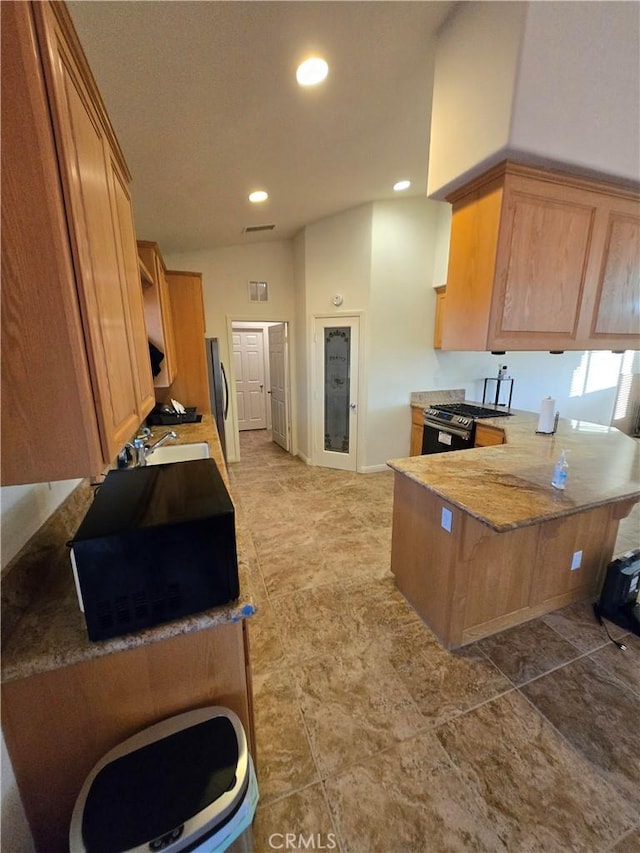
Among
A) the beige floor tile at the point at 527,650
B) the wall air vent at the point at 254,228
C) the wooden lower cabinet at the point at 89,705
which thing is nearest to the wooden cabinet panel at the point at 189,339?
the wall air vent at the point at 254,228

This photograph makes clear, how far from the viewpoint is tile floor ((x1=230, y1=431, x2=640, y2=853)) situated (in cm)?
122

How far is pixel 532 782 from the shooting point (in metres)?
1.34

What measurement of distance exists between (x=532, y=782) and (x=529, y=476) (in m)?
1.35

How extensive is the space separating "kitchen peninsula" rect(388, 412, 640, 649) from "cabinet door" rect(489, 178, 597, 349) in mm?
763

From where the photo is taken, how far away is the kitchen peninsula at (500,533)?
68.0 inches

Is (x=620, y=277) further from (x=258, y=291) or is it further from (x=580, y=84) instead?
(x=258, y=291)

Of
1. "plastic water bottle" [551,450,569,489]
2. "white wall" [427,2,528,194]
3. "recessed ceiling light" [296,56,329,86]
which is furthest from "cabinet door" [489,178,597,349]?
"recessed ceiling light" [296,56,329,86]

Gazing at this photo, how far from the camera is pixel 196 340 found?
3494 millimetres

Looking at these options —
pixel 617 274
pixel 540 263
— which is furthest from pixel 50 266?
pixel 617 274

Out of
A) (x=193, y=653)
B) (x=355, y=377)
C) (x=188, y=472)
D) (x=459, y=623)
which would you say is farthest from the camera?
(x=355, y=377)

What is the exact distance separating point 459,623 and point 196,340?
3279 millimetres

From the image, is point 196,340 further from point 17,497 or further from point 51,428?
point 51,428

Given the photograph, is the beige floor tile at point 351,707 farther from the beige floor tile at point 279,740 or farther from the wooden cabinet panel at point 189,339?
the wooden cabinet panel at point 189,339

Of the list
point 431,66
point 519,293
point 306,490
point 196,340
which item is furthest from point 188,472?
point 306,490
